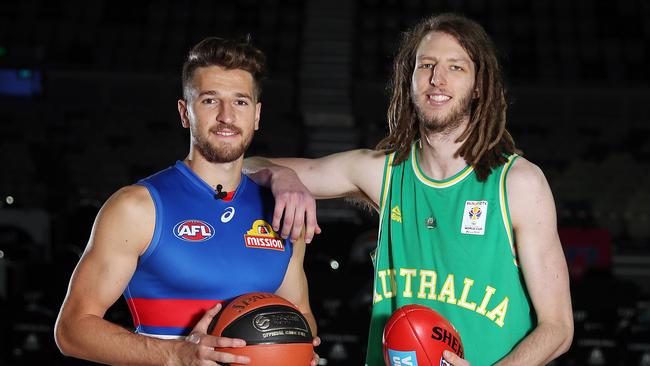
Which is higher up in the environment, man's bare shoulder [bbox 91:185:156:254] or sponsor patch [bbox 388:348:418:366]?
man's bare shoulder [bbox 91:185:156:254]

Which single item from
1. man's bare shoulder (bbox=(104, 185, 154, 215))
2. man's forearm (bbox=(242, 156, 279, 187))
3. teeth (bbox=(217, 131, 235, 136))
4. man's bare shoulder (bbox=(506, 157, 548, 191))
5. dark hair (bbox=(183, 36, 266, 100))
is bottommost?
man's bare shoulder (bbox=(104, 185, 154, 215))

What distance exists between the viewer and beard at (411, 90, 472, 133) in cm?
276

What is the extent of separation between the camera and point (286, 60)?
15477 mm

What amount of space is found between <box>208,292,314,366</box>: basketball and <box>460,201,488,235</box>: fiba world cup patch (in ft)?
2.10

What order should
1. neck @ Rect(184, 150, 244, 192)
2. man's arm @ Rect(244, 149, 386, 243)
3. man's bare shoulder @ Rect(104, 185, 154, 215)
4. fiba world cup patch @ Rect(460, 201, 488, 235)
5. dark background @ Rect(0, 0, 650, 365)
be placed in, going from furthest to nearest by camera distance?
dark background @ Rect(0, 0, 650, 365), man's arm @ Rect(244, 149, 386, 243), neck @ Rect(184, 150, 244, 192), fiba world cup patch @ Rect(460, 201, 488, 235), man's bare shoulder @ Rect(104, 185, 154, 215)

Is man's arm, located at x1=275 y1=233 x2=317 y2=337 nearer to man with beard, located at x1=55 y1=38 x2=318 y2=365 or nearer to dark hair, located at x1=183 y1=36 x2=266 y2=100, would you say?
man with beard, located at x1=55 y1=38 x2=318 y2=365

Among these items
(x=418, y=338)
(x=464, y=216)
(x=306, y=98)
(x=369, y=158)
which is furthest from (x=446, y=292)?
(x=306, y=98)

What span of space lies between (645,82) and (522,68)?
6.83 ft

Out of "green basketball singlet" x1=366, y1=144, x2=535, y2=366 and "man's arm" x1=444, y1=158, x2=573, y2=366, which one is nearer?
"man's arm" x1=444, y1=158, x2=573, y2=366

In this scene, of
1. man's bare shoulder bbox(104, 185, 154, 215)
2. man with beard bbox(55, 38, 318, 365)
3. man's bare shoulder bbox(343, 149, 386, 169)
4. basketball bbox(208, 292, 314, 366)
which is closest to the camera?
basketball bbox(208, 292, 314, 366)

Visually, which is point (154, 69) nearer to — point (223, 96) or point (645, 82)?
point (645, 82)

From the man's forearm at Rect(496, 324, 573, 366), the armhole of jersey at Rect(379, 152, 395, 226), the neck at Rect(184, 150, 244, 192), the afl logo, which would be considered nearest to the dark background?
the armhole of jersey at Rect(379, 152, 395, 226)

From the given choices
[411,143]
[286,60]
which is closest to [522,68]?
[286,60]

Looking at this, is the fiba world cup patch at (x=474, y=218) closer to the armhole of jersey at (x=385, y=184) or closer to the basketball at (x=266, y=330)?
the armhole of jersey at (x=385, y=184)
